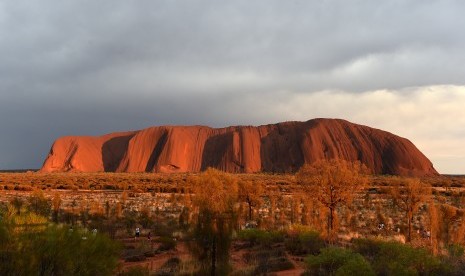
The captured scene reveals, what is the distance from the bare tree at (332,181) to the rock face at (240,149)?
79.4m

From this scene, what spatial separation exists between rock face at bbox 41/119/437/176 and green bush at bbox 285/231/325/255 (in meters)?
83.4

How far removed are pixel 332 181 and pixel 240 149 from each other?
89888 mm

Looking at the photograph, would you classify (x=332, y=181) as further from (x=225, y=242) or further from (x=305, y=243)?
(x=225, y=242)

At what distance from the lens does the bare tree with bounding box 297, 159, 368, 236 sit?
19.3 meters

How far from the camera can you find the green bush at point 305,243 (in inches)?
602

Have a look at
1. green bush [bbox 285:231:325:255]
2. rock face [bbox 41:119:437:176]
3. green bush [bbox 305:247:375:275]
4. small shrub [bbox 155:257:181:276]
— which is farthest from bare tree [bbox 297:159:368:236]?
rock face [bbox 41:119:437:176]

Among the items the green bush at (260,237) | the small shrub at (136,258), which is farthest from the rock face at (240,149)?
the small shrub at (136,258)

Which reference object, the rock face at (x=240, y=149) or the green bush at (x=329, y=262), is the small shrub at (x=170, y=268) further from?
the rock face at (x=240, y=149)

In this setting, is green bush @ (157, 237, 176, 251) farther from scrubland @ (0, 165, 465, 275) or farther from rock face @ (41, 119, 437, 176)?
rock face @ (41, 119, 437, 176)

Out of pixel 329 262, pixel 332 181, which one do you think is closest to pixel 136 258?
pixel 329 262

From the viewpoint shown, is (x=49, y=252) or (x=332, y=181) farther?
(x=332, y=181)

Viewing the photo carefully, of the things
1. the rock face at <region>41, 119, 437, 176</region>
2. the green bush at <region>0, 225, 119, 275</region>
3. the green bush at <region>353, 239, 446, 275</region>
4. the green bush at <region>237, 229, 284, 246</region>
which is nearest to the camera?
the green bush at <region>0, 225, 119, 275</region>

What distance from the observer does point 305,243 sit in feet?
51.8

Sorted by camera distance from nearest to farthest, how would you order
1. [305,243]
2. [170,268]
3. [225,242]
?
[225,242], [170,268], [305,243]
